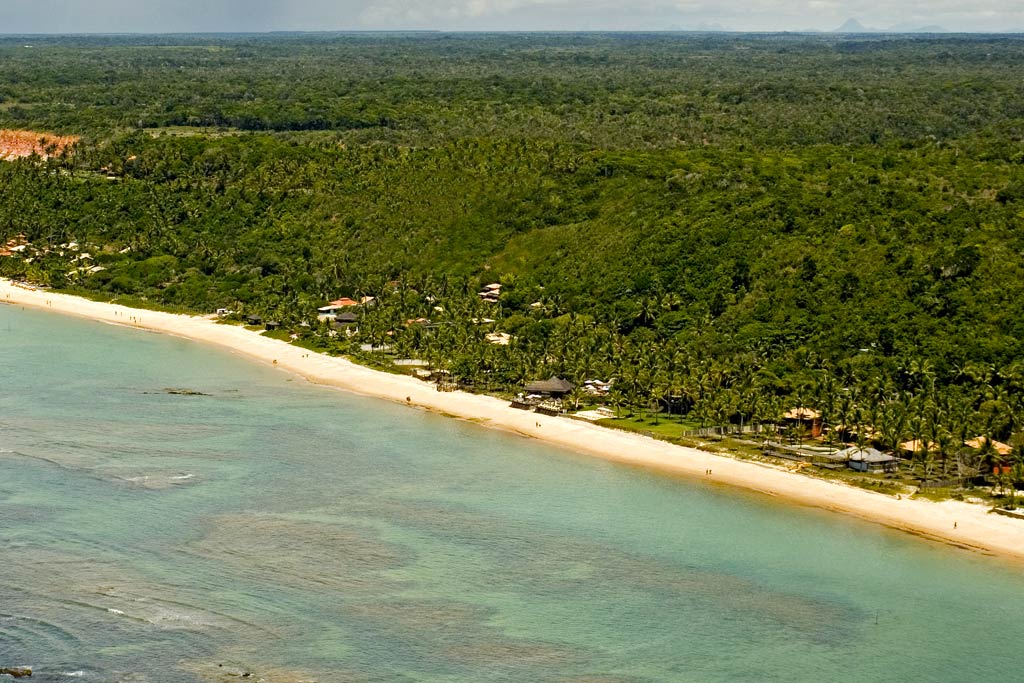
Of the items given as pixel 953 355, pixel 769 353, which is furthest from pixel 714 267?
pixel 953 355

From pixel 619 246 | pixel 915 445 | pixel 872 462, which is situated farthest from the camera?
pixel 619 246

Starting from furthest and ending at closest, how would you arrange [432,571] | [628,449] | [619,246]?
[619,246] < [628,449] < [432,571]

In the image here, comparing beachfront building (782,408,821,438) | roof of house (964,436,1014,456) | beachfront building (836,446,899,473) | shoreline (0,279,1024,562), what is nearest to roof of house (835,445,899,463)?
beachfront building (836,446,899,473)

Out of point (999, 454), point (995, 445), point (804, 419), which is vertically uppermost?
point (995, 445)

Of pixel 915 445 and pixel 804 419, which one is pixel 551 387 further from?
pixel 915 445

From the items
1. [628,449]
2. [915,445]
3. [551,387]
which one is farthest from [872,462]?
[551,387]

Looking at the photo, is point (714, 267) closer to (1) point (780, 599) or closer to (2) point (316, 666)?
(1) point (780, 599)

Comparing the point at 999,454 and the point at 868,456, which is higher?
the point at 999,454
